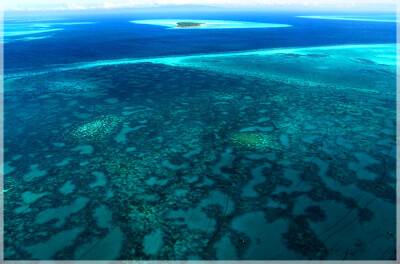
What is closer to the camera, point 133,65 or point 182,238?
point 182,238

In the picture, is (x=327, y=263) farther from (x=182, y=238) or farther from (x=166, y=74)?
(x=166, y=74)

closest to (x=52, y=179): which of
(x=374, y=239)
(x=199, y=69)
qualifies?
(x=374, y=239)

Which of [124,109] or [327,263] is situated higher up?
[124,109]

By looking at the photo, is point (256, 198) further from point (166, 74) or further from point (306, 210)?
point (166, 74)

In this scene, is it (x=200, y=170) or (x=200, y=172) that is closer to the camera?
(x=200, y=172)

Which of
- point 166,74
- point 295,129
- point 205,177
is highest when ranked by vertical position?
point 166,74

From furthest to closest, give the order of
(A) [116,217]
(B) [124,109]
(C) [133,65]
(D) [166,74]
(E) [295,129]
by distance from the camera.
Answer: (C) [133,65] < (D) [166,74] < (B) [124,109] < (E) [295,129] < (A) [116,217]

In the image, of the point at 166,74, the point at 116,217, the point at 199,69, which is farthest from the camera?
the point at 199,69
